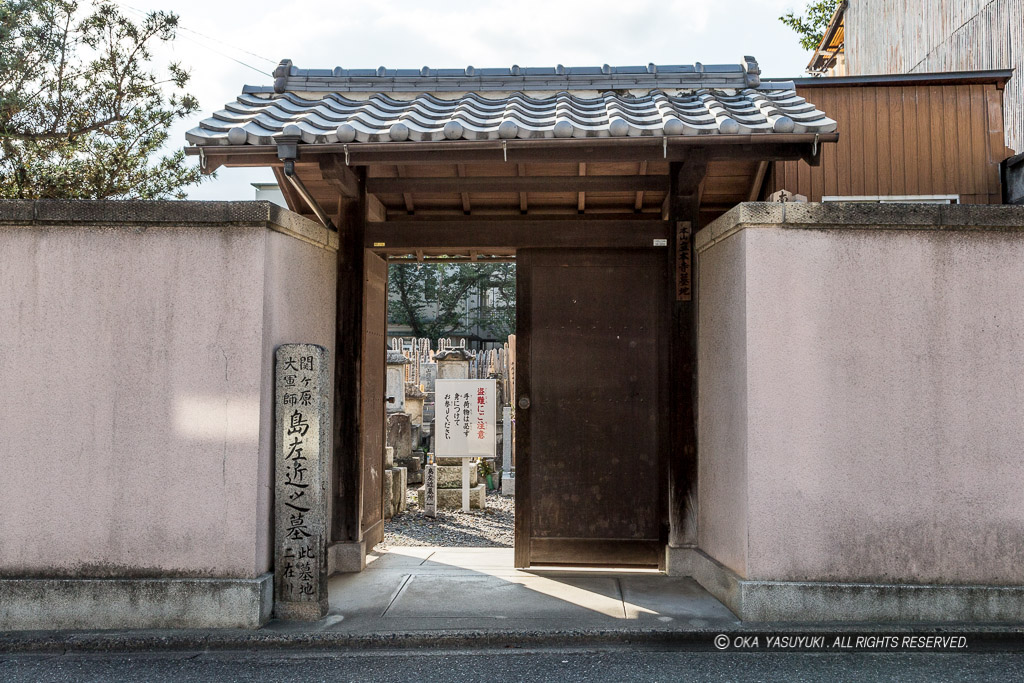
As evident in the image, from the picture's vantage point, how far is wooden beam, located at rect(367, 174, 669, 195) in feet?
21.8

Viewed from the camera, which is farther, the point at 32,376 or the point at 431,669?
the point at 32,376

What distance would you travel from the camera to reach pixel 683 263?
638cm

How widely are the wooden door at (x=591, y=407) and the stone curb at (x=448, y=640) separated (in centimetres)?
171

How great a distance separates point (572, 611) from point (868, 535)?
2.18m

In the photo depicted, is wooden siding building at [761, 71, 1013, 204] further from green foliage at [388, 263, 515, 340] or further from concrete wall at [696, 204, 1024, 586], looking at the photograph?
green foliage at [388, 263, 515, 340]

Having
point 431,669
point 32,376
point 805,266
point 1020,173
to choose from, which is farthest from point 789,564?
point 32,376

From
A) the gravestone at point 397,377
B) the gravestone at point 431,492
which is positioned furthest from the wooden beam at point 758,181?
the gravestone at point 397,377

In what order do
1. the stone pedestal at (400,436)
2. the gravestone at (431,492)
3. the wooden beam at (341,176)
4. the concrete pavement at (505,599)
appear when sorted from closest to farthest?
the concrete pavement at (505,599) < the wooden beam at (341,176) < the gravestone at (431,492) < the stone pedestal at (400,436)

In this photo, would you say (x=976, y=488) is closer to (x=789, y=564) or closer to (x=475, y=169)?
(x=789, y=564)

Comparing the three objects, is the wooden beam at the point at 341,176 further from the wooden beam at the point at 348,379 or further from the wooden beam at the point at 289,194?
the wooden beam at the point at 289,194

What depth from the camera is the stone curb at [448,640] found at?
486 centimetres

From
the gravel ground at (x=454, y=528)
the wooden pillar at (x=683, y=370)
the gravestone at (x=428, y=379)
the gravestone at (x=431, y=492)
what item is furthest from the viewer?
the gravestone at (x=428, y=379)

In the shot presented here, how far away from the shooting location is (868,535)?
17.0 feet

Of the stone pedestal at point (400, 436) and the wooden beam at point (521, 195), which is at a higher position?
the wooden beam at point (521, 195)
